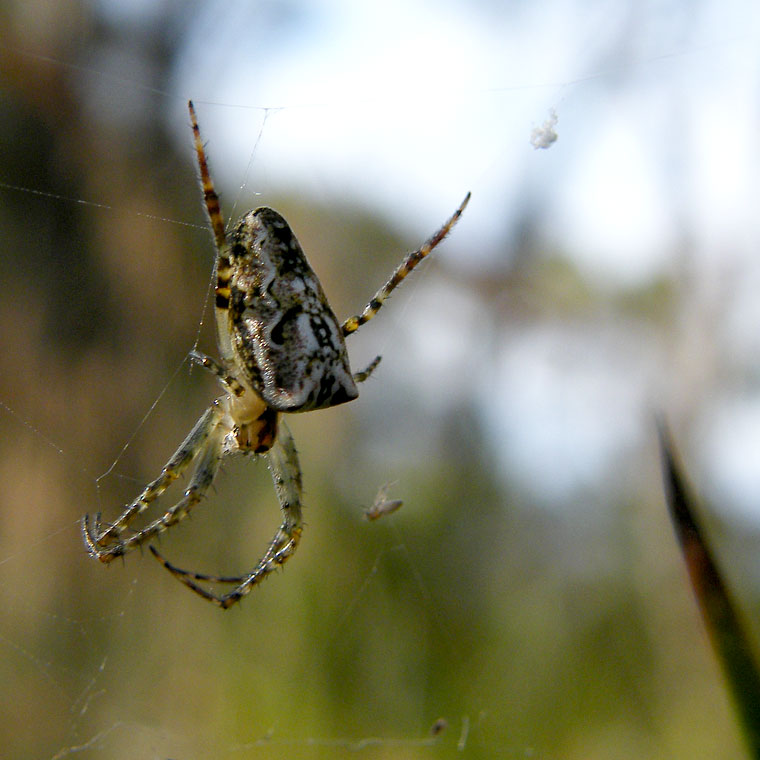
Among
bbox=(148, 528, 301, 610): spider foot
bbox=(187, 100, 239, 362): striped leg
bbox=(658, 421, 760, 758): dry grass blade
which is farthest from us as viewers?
bbox=(148, 528, 301, 610): spider foot

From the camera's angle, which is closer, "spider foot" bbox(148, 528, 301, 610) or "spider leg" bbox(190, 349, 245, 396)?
"spider leg" bbox(190, 349, 245, 396)

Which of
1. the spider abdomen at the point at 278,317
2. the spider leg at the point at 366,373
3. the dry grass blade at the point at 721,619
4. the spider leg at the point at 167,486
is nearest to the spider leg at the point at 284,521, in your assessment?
the spider leg at the point at 167,486

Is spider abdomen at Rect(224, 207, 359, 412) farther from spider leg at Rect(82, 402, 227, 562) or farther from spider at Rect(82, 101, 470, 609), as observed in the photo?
spider leg at Rect(82, 402, 227, 562)

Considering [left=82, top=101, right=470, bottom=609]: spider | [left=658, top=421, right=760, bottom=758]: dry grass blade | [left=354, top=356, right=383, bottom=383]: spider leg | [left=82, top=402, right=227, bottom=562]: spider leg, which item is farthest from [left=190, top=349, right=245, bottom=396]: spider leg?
[left=658, top=421, right=760, bottom=758]: dry grass blade

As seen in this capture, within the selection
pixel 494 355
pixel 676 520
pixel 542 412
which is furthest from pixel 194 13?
pixel 676 520

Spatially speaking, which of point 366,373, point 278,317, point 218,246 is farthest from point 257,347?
point 366,373
